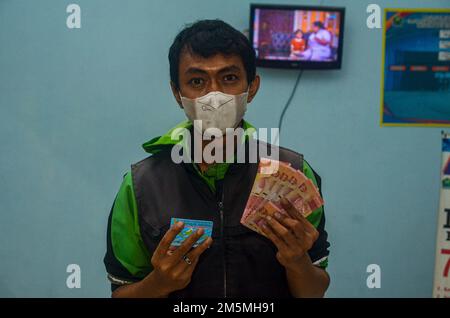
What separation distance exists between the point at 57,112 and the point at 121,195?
4.60 ft

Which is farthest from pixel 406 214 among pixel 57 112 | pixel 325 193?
pixel 57 112

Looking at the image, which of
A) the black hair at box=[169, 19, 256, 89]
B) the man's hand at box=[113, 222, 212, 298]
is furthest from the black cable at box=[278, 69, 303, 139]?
the man's hand at box=[113, 222, 212, 298]

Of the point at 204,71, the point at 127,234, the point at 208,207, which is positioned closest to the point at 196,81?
the point at 204,71

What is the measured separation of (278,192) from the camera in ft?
4.18

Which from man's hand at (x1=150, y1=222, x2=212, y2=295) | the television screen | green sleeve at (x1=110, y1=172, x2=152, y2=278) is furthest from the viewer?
A: the television screen

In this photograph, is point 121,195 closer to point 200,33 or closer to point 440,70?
point 200,33

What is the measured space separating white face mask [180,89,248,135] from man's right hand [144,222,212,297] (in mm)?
375

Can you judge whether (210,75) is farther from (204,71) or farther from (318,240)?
(318,240)

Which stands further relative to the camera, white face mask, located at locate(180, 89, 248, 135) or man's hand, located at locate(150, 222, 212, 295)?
white face mask, located at locate(180, 89, 248, 135)

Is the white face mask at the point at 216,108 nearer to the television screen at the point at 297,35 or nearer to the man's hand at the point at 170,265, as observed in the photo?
the man's hand at the point at 170,265

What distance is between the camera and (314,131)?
258cm

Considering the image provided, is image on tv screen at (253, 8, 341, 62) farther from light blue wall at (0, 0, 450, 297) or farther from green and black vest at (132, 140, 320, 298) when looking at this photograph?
green and black vest at (132, 140, 320, 298)

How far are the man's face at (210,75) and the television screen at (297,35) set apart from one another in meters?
1.09

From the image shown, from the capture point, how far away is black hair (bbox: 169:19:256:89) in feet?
4.52
